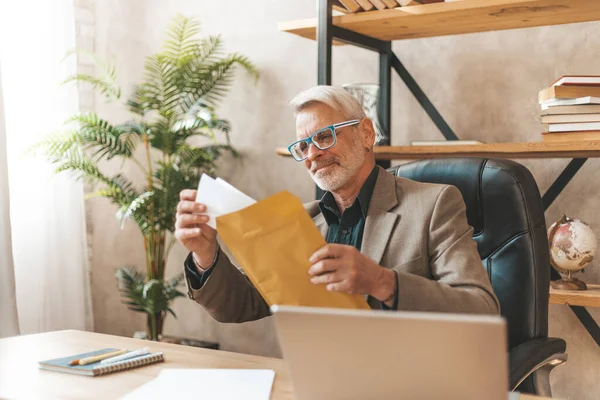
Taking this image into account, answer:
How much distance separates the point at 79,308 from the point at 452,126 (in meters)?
2.01

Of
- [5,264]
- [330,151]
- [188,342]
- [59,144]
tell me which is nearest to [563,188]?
[330,151]

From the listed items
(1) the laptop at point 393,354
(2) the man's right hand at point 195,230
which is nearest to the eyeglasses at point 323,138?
(2) the man's right hand at point 195,230

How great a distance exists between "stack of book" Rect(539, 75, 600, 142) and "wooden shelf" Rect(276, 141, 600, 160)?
24 millimetres

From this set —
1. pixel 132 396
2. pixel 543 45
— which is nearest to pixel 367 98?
pixel 543 45

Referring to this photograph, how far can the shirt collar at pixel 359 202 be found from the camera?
1.75 meters

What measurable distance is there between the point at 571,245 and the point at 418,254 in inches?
31.6

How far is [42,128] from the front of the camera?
336 cm

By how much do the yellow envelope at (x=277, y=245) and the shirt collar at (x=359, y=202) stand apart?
1.57ft

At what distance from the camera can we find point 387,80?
9.24 feet

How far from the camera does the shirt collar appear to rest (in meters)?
1.75

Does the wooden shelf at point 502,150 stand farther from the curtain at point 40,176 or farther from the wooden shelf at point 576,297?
the curtain at point 40,176

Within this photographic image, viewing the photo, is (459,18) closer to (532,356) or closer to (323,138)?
(323,138)

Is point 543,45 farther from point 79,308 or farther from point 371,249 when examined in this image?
point 79,308

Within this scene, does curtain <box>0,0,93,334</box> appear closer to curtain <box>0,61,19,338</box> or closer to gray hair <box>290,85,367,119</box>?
curtain <box>0,61,19,338</box>
